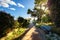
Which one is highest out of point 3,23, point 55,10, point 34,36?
point 55,10

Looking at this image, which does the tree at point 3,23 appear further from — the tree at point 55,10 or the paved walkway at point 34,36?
the tree at point 55,10

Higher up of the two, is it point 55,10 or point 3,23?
point 55,10

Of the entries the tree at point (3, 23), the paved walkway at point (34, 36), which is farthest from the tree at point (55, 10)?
the tree at point (3, 23)

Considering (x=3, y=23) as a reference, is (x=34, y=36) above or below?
below

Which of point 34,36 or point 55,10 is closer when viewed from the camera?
point 34,36

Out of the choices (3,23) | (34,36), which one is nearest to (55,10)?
(34,36)

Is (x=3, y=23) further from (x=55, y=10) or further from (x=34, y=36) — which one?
(x=55, y=10)

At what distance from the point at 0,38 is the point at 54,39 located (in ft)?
21.9

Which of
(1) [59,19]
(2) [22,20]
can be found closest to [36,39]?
(1) [59,19]

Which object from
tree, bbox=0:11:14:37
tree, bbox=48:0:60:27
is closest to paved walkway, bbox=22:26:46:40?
tree, bbox=48:0:60:27

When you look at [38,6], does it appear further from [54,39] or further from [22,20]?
[54,39]

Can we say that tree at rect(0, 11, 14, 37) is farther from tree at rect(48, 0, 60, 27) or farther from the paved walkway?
tree at rect(48, 0, 60, 27)

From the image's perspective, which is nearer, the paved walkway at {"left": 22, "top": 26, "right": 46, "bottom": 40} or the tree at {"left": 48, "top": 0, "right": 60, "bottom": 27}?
the paved walkway at {"left": 22, "top": 26, "right": 46, "bottom": 40}

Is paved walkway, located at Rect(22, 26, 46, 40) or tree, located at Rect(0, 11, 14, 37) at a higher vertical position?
tree, located at Rect(0, 11, 14, 37)
